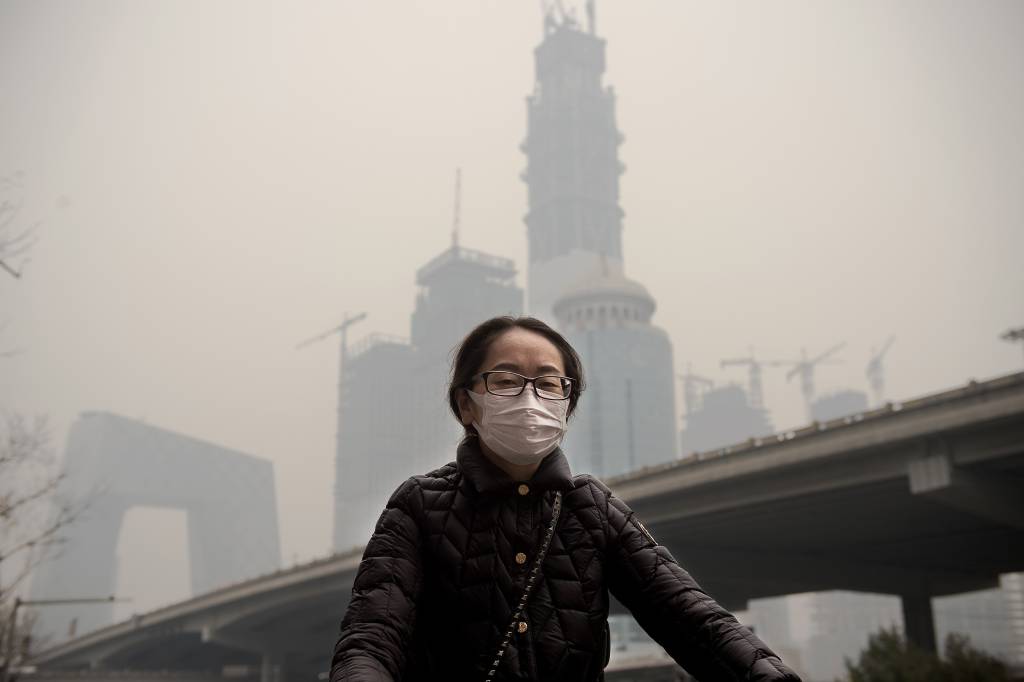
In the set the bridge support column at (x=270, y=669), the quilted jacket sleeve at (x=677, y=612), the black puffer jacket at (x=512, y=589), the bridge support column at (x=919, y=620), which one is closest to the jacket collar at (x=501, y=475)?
the black puffer jacket at (x=512, y=589)

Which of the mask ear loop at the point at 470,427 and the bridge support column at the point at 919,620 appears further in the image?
the bridge support column at the point at 919,620

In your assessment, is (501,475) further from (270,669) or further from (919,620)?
(270,669)

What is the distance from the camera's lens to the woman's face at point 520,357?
3148 millimetres

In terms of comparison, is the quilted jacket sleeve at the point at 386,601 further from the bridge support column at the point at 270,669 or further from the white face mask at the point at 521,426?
the bridge support column at the point at 270,669

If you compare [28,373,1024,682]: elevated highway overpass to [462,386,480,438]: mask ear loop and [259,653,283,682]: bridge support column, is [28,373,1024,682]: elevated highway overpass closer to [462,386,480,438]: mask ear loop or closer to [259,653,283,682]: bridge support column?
[259,653,283,682]: bridge support column

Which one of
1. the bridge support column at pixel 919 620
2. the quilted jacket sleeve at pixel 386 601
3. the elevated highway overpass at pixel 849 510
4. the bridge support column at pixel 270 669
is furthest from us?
the bridge support column at pixel 270 669

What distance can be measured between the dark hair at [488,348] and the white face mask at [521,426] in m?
0.14

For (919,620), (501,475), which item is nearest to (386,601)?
(501,475)

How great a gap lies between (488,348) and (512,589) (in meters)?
0.82

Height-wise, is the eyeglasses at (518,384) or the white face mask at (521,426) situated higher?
the eyeglasses at (518,384)

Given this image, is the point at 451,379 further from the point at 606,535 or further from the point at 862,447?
the point at 862,447

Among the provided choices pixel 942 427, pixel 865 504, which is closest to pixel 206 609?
pixel 865 504

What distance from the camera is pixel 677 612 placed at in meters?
2.85

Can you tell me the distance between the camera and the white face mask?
304 cm
